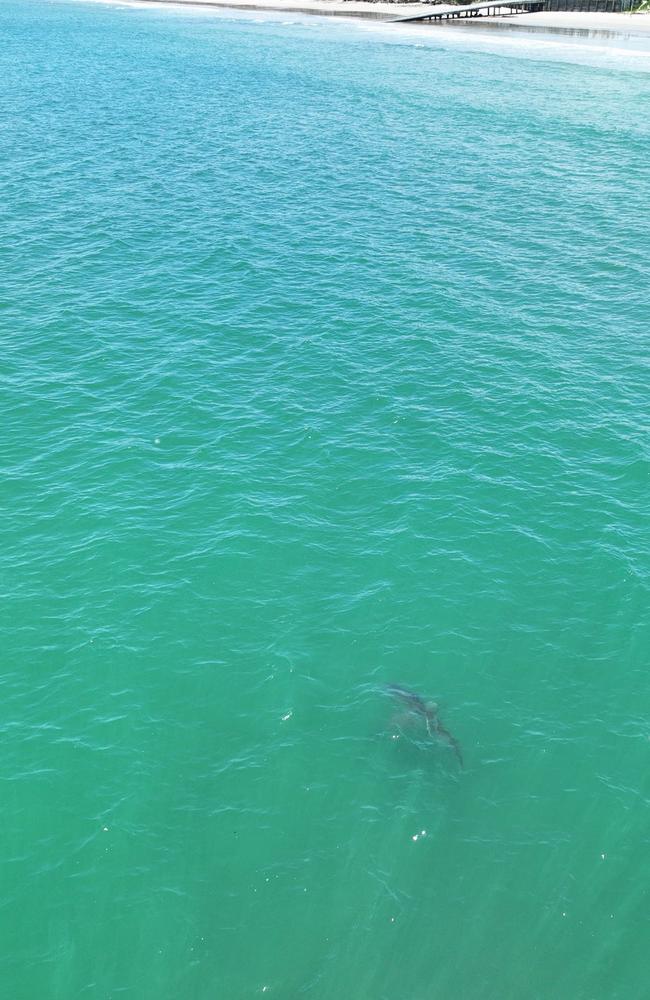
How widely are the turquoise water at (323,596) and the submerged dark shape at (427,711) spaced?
2.51ft

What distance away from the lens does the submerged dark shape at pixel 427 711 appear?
128 ft

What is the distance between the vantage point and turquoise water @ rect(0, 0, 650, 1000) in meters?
32.6

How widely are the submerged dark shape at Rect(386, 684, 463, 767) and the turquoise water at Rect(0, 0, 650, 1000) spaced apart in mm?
764

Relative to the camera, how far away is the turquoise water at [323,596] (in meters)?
32.6

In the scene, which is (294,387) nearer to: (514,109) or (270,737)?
(270,737)

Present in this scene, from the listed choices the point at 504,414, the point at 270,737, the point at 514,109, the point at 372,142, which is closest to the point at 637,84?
the point at 514,109

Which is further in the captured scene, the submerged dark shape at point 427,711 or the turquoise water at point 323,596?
the submerged dark shape at point 427,711

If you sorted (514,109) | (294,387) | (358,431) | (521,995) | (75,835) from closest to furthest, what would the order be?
(521,995) → (75,835) → (358,431) → (294,387) → (514,109)

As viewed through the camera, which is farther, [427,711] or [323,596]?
[323,596]

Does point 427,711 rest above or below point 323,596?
below

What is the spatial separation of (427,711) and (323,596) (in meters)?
9.67

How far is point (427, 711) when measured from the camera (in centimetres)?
4028

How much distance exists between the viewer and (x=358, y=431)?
2366 inches

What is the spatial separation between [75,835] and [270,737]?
31.2 ft
